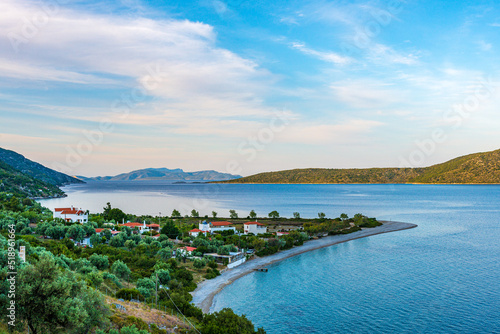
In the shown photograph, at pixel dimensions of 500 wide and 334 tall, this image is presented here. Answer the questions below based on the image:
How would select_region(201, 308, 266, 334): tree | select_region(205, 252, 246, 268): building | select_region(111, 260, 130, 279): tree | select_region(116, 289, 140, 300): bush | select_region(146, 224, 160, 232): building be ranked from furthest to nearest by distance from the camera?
select_region(146, 224, 160, 232): building, select_region(205, 252, 246, 268): building, select_region(111, 260, 130, 279): tree, select_region(116, 289, 140, 300): bush, select_region(201, 308, 266, 334): tree

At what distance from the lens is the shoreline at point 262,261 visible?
104 ft

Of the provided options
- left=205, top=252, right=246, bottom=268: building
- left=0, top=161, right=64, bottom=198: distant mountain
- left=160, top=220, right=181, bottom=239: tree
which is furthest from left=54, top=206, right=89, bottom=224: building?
left=0, top=161, right=64, bottom=198: distant mountain

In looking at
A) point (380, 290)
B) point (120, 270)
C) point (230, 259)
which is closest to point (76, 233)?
point (120, 270)

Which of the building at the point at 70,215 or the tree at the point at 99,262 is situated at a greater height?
the building at the point at 70,215

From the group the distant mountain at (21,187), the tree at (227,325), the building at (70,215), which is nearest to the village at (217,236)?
the building at (70,215)

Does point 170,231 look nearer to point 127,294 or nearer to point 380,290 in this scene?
point 127,294

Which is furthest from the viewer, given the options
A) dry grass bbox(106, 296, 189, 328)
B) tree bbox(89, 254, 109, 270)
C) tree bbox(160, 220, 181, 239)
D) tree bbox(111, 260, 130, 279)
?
tree bbox(160, 220, 181, 239)

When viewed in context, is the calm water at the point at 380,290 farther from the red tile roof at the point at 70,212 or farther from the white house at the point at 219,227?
the red tile roof at the point at 70,212

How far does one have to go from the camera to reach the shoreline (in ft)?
104

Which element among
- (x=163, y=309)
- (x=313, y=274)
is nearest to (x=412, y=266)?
(x=313, y=274)

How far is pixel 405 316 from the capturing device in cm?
2767

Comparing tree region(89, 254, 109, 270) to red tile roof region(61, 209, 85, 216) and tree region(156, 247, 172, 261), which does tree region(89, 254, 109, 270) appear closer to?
tree region(156, 247, 172, 261)

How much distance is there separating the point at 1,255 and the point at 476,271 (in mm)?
47481

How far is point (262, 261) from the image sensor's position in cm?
4719
